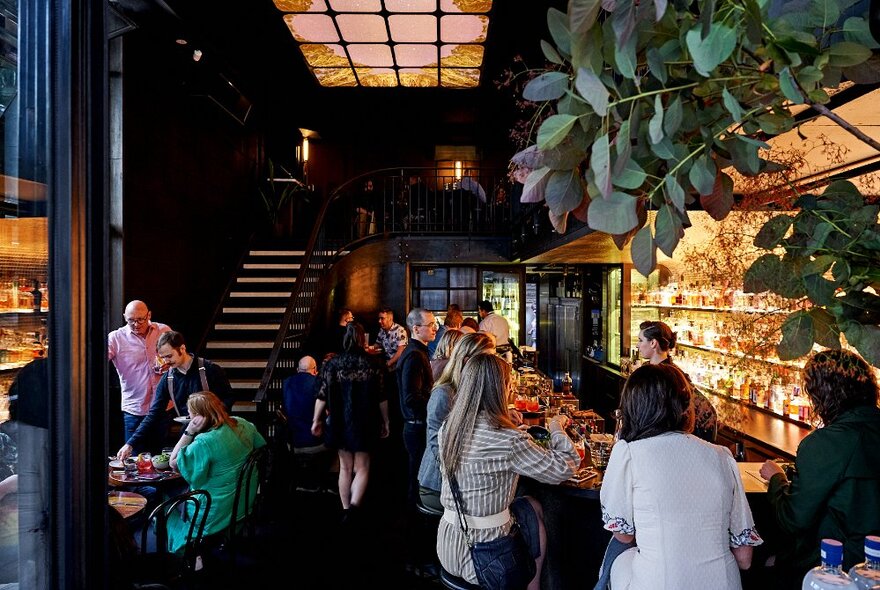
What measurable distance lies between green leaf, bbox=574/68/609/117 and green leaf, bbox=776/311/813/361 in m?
0.56

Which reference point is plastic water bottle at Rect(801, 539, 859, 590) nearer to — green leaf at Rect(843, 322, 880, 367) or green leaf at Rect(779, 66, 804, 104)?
green leaf at Rect(843, 322, 880, 367)

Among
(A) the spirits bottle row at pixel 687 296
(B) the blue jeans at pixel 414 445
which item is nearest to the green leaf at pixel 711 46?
(B) the blue jeans at pixel 414 445

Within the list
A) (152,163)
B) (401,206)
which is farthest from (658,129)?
(401,206)

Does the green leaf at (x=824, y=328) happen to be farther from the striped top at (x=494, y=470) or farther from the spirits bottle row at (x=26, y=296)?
the striped top at (x=494, y=470)

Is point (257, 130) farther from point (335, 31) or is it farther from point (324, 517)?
point (324, 517)

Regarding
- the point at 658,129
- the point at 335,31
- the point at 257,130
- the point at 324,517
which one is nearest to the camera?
the point at 658,129

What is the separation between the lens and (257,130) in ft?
35.6

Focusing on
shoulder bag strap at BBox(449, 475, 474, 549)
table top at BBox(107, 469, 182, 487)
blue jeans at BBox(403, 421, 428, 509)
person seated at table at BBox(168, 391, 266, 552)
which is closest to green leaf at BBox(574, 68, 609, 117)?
shoulder bag strap at BBox(449, 475, 474, 549)

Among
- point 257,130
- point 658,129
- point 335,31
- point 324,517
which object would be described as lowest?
point 324,517

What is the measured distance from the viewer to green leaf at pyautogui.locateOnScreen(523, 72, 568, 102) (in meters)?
0.84

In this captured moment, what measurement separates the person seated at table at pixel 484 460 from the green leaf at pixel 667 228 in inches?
83.3

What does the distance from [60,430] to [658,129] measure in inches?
44.7

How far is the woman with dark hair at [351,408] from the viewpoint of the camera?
536cm

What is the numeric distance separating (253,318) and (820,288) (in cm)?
863
